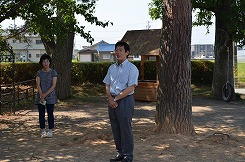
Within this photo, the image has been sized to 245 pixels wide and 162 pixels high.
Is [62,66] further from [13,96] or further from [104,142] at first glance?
[104,142]

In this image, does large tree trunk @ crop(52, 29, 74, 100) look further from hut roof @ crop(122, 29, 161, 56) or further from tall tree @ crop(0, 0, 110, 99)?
hut roof @ crop(122, 29, 161, 56)

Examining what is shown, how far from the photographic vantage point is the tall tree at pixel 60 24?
35.7 feet

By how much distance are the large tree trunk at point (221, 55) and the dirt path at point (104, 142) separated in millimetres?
5916

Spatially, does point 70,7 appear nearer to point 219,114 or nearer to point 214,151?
point 219,114

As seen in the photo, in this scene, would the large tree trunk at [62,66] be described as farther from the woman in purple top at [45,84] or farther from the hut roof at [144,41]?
the woman in purple top at [45,84]

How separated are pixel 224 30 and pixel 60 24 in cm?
711

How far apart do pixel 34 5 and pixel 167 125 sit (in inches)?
220

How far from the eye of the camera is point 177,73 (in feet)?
22.1

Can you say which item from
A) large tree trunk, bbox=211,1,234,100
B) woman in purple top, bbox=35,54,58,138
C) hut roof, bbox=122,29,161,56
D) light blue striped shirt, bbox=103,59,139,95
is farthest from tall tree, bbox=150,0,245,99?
light blue striped shirt, bbox=103,59,139,95

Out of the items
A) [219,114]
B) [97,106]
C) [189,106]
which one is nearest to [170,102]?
[189,106]

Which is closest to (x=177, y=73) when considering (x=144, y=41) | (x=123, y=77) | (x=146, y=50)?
(x=123, y=77)

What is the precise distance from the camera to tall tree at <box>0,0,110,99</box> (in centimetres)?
1088

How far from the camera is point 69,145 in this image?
6426 millimetres

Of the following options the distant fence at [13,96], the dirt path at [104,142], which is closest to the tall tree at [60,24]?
the distant fence at [13,96]
